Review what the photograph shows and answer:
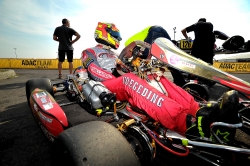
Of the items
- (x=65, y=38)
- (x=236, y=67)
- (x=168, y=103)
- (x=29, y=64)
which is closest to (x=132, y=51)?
(x=168, y=103)

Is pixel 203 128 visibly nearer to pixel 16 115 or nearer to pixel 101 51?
pixel 101 51

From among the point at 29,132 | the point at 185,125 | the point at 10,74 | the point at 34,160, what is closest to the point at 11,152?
the point at 34,160

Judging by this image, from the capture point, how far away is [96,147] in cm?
92

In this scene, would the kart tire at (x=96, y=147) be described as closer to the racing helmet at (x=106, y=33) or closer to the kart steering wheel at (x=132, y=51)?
the kart steering wheel at (x=132, y=51)

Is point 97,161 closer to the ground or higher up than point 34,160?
higher up

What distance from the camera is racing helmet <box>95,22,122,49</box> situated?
8.86 feet

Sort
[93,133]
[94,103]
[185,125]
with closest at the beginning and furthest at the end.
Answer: [93,133], [185,125], [94,103]

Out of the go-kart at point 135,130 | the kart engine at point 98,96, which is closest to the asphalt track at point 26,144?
the go-kart at point 135,130

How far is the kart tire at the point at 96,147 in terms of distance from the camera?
0.88m

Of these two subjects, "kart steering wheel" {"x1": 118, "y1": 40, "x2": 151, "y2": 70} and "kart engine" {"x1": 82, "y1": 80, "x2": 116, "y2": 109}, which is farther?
"kart steering wheel" {"x1": 118, "y1": 40, "x2": 151, "y2": 70}

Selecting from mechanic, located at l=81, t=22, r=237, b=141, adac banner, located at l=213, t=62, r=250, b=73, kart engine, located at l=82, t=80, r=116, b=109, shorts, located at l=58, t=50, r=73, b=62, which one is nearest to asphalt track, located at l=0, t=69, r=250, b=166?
mechanic, located at l=81, t=22, r=237, b=141

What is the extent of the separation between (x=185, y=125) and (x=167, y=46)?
767 mm

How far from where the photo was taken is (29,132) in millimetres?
1847

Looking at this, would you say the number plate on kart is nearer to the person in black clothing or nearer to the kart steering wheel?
the person in black clothing
